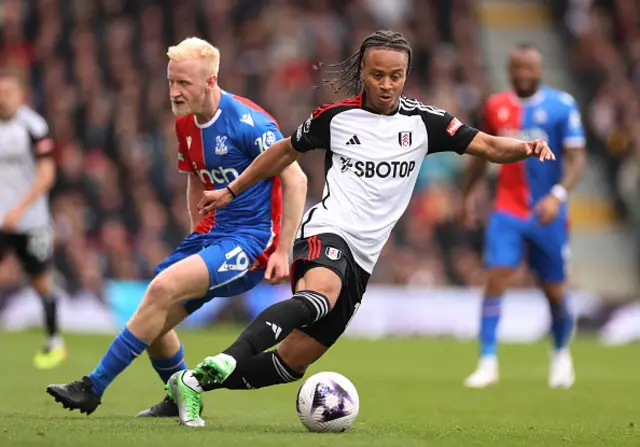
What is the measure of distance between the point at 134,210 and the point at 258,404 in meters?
10.8

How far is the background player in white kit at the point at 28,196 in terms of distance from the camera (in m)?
12.6

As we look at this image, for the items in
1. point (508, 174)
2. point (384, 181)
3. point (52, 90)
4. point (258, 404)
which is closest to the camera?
point (384, 181)

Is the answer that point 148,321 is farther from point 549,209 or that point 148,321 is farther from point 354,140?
point 549,209

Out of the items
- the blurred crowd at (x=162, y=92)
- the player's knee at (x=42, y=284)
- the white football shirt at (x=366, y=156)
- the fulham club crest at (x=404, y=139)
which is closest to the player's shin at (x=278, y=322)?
the white football shirt at (x=366, y=156)

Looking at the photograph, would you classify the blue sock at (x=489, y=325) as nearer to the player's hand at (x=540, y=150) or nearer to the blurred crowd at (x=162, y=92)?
the player's hand at (x=540, y=150)

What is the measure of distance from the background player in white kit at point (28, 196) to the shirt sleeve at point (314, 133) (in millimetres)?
5803

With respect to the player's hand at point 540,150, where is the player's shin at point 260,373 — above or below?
below

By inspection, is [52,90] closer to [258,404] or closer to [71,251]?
[71,251]

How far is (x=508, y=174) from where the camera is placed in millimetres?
11672

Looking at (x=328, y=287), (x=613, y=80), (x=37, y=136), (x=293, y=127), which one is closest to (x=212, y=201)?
(x=328, y=287)

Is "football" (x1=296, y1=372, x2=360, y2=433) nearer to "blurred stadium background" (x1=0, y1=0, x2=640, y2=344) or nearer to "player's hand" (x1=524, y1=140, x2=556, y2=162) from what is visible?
"player's hand" (x1=524, y1=140, x2=556, y2=162)

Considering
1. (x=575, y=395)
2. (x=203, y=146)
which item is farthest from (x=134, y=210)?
(x=203, y=146)

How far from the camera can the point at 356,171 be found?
7277mm

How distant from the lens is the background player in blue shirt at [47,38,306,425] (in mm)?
7445
